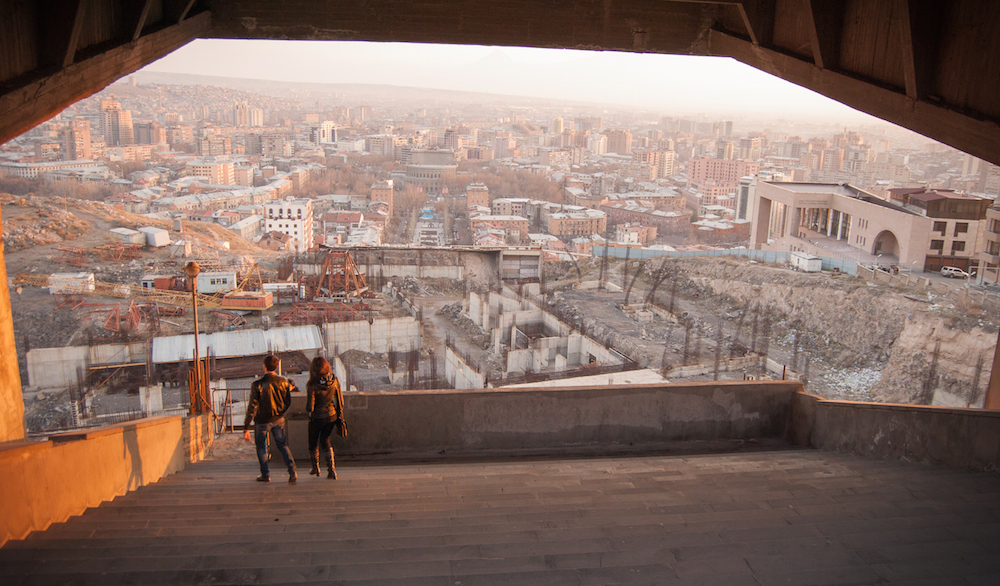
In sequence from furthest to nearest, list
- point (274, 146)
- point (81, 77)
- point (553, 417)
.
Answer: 1. point (274, 146)
2. point (553, 417)
3. point (81, 77)

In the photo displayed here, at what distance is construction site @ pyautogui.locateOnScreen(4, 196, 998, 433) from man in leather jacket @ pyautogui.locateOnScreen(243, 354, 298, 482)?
29.0 ft

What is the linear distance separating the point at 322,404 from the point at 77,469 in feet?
3.82

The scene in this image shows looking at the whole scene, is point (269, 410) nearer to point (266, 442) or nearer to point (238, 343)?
point (266, 442)

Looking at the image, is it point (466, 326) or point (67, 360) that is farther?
point (466, 326)

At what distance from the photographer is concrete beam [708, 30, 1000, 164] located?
3031 millimetres

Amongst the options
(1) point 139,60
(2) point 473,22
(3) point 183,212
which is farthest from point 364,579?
(3) point 183,212

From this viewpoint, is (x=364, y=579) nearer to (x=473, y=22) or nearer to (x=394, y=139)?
(x=473, y=22)

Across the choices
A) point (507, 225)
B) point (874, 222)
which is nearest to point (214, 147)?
point (507, 225)

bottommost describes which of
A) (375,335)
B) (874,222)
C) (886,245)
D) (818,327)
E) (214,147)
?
(818,327)

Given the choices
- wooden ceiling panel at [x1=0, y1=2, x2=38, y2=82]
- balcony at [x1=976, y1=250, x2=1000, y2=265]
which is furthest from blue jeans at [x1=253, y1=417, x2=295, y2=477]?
balcony at [x1=976, y1=250, x2=1000, y2=265]

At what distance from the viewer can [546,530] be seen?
2871 millimetres

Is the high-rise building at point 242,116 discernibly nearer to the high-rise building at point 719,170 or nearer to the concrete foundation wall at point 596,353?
the high-rise building at point 719,170

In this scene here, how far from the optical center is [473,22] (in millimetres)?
4562

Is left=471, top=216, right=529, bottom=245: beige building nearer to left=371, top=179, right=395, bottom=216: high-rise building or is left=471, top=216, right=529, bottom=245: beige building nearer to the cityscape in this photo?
the cityscape
